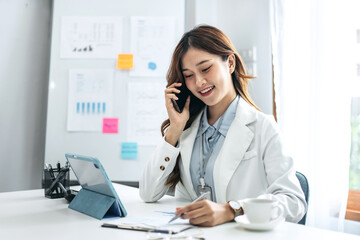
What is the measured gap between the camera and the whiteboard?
245 cm

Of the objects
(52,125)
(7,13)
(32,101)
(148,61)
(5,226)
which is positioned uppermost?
(7,13)

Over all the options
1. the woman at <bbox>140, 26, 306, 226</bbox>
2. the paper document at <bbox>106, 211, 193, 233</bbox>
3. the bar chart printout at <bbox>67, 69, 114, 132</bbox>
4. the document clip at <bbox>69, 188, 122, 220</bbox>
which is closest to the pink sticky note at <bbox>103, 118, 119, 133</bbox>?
the bar chart printout at <bbox>67, 69, 114, 132</bbox>

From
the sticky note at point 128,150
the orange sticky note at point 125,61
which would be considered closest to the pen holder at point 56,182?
the sticky note at point 128,150

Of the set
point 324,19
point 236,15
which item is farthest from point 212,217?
point 236,15

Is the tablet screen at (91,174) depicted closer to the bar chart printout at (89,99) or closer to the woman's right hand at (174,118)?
the woman's right hand at (174,118)

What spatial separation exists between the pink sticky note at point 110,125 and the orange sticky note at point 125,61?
1.25ft

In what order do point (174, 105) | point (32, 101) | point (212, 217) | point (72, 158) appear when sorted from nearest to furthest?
1. point (212, 217)
2. point (72, 158)
3. point (174, 105)
4. point (32, 101)

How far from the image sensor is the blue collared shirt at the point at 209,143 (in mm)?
1397

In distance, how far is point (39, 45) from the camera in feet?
8.82

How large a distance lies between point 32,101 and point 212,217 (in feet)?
6.92

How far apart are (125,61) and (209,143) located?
1220 mm

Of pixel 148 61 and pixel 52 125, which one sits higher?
pixel 148 61

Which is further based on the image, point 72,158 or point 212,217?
point 72,158

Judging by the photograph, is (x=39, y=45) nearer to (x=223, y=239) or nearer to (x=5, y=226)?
(x=5, y=226)
